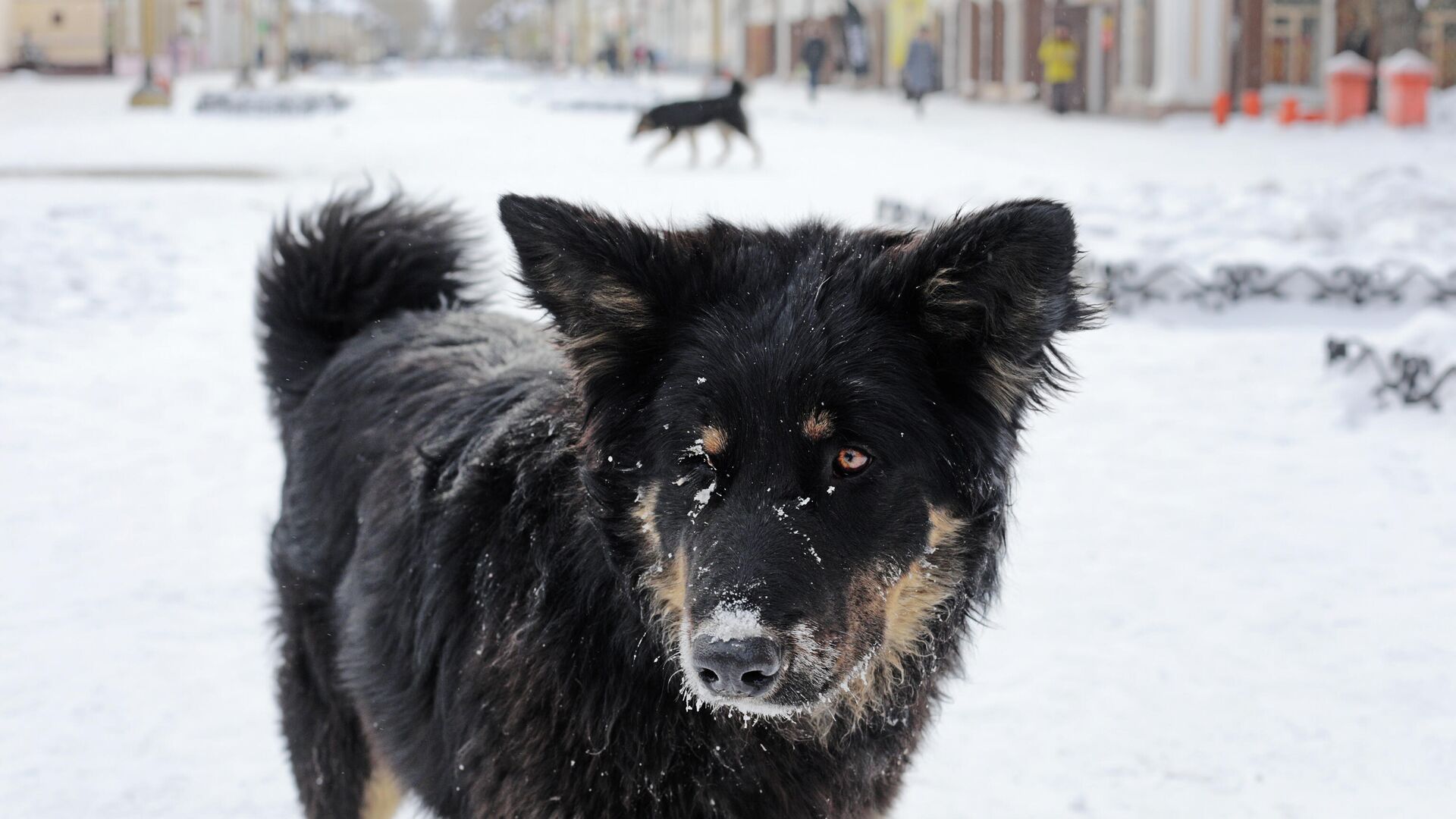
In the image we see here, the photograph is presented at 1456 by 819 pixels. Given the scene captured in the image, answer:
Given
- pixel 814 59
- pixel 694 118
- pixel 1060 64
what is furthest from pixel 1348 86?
pixel 814 59

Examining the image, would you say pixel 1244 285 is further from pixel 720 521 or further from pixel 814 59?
pixel 814 59

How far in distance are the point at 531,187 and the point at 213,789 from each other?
13624 millimetres

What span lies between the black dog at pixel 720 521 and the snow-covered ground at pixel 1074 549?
3.45 ft

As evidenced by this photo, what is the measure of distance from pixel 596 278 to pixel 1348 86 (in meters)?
26.0

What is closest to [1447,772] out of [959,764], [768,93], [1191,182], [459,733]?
[959,764]

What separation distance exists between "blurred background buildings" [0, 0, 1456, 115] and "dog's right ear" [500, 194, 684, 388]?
26656 millimetres

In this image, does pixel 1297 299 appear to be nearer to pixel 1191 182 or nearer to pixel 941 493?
pixel 1191 182

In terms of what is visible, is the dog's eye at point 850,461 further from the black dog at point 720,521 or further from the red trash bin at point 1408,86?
the red trash bin at point 1408,86

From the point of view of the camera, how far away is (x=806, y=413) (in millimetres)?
2537

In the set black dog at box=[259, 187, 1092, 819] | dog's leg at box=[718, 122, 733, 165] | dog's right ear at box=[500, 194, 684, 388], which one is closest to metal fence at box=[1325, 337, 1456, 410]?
black dog at box=[259, 187, 1092, 819]

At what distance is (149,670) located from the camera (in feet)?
14.9

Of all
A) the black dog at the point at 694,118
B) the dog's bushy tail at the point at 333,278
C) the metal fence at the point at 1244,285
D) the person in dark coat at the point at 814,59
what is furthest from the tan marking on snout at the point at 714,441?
the person in dark coat at the point at 814,59

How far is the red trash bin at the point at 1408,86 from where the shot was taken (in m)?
23.2

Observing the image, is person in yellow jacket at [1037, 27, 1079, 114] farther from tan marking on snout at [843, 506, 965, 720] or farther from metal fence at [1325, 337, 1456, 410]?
tan marking on snout at [843, 506, 965, 720]
